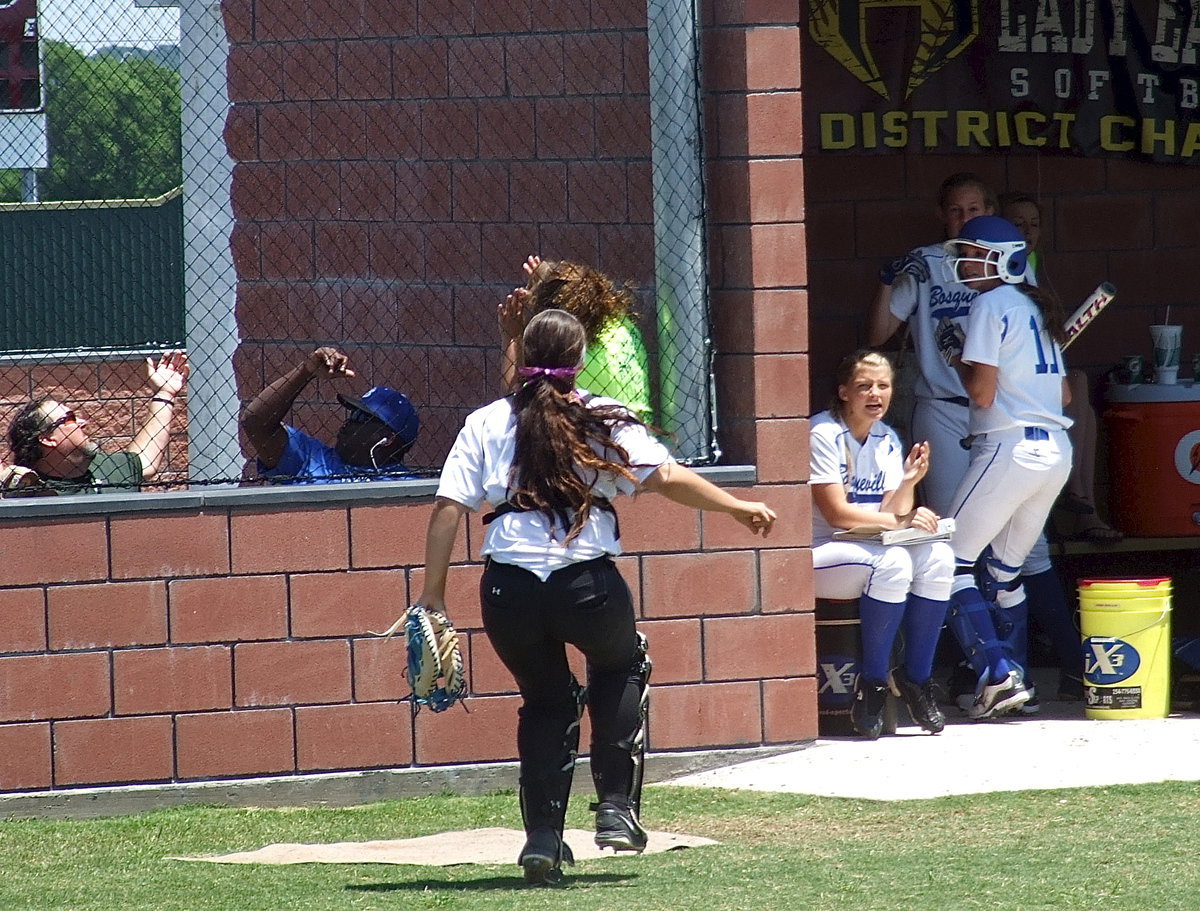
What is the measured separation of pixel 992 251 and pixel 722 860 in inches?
105

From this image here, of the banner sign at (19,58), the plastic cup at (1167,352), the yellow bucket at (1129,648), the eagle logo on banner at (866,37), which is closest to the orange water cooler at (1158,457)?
the plastic cup at (1167,352)

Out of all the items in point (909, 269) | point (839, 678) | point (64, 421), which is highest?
point (909, 269)

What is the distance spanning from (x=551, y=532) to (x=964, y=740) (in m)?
2.30

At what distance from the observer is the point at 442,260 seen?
6.80 metres

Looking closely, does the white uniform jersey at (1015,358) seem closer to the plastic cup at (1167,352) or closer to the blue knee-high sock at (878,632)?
the blue knee-high sock at (878,632)

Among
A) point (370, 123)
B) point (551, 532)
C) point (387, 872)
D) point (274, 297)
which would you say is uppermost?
point (370, 123)

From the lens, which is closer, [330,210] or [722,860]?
[722,860]

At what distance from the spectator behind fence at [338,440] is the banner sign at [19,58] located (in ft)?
4.44

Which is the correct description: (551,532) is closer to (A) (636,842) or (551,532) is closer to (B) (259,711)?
(A) (636,842)

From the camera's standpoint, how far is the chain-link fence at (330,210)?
5.86 meters

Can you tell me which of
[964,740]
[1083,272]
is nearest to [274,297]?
[964,740]

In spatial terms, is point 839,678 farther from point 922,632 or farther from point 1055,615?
point 1055,615

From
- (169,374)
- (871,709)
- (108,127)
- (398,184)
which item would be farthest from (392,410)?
(871,709)

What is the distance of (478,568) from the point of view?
18.7ft
